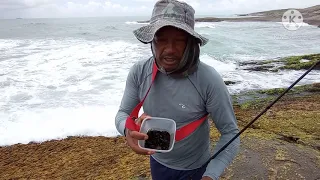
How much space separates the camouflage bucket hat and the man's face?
46mm

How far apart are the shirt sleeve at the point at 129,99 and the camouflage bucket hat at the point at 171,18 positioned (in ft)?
1.03

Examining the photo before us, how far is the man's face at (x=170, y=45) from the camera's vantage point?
5.57 feet

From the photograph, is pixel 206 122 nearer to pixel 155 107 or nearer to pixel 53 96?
pixel 155 107

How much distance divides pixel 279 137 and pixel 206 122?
376 cm

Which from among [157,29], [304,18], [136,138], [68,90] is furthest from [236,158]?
[304,18]

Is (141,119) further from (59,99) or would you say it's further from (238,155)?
(59,99)

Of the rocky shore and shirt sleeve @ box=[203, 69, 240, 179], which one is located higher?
shirt sleeve @ box=[203, 69, 240, 179]

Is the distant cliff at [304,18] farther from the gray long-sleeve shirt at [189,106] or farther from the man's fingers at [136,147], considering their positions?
the man's fingers at [136,147]

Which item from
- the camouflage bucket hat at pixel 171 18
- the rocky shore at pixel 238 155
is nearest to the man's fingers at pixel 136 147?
the camouflage bucket hat at pixel 171 18

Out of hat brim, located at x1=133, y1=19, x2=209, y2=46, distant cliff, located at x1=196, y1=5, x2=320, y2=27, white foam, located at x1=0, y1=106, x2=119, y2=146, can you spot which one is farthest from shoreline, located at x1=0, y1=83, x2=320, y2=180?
distant cliff, located at x1=196, y1=5, x2=320, y2=27

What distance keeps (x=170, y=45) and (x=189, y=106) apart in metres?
0.39

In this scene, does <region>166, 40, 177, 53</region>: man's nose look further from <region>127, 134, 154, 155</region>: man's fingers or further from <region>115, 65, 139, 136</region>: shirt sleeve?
<region>127, 134, 154, 155</region>: man's fingers

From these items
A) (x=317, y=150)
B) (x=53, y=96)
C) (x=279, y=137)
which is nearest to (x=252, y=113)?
(x=279, y=137)

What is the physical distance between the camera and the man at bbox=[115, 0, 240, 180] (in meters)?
1.71
